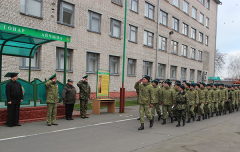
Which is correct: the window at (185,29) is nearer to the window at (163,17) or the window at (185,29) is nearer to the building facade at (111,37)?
the building facade at (111,37)

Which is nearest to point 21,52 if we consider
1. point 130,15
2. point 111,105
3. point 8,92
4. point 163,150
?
point 8,92

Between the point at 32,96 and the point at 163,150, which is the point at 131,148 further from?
the point at 32,96

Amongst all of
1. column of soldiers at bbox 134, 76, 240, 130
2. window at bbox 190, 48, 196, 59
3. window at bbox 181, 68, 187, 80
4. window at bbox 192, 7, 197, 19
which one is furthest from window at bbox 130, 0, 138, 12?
window at bbox 192, 7, 197, 19

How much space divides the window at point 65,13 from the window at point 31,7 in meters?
1.62

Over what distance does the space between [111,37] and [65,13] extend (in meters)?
5.00

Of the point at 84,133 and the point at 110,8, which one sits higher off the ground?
the point at 110,8

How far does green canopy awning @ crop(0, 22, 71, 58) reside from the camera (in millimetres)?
9109

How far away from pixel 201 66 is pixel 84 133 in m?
36.1

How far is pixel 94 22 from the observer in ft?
65.7

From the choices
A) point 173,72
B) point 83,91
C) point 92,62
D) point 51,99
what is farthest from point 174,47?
point 51,99

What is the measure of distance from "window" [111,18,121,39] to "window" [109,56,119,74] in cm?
201

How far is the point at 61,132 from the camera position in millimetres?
7844

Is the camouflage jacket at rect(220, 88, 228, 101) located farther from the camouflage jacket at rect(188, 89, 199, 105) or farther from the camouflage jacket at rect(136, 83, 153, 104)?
the camouflage jacket at rect(136, 83, 153, 104)

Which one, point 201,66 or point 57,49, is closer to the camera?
point 57,49
